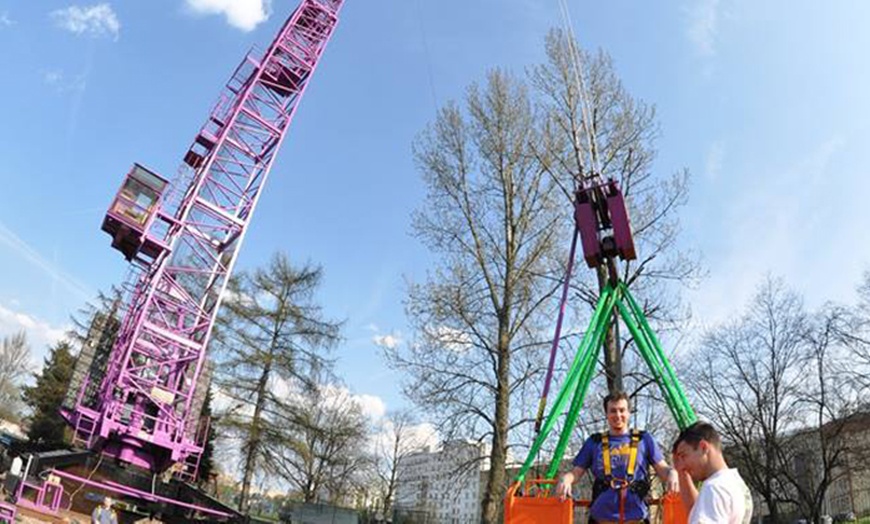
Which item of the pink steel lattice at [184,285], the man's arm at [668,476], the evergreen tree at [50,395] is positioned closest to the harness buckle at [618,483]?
the man's arm at [668,476]

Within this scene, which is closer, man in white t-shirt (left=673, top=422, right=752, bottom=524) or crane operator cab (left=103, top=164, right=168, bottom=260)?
man in white t-shirt (left=673, top=422, right=752, bottom=524)

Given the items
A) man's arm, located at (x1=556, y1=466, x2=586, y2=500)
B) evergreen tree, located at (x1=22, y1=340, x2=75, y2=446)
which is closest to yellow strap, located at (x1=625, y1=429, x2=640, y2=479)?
man's arm, located at (x1=556, y1=466, x2=586, y2=500)

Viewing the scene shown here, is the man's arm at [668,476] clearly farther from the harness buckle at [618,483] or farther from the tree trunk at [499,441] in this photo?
the tree trunk at [499,441]

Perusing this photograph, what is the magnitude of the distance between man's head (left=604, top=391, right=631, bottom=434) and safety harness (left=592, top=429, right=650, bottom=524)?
9 cm

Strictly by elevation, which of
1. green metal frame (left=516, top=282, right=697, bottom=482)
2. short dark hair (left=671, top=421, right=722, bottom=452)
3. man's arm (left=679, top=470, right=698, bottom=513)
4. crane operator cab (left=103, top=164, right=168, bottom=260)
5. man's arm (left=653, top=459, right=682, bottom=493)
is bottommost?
man's arm (left=679, top=470, right=698, bottom=513)

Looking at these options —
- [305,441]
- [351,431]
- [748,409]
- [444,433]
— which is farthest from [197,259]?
[748,409]

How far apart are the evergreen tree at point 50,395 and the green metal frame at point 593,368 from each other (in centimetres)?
3150

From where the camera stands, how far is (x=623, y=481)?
4.06 meters

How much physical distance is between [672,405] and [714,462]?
3.27 metres

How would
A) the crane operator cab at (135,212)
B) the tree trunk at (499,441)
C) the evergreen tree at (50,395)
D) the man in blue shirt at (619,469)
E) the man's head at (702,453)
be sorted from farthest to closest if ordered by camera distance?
1. the evergreen tree at (50,395)
2. the crane operator cab at (135,212)
3. the tree trunk at (499,441)
4. the man in blue shirt at (619,469)
5. the man's head at (702,453)

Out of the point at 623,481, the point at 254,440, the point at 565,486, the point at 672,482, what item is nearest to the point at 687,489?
the point at 672,482

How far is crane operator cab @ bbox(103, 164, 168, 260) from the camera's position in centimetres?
2242

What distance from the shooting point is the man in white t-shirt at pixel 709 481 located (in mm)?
2596

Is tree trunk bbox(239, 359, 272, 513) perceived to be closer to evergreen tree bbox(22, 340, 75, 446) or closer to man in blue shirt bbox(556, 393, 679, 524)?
evergreen tree bbox(22, 340, 75, 446)
